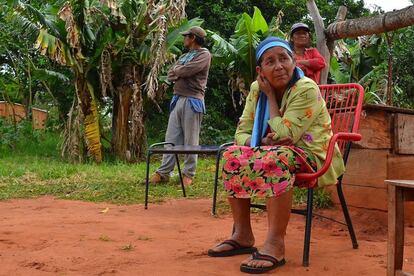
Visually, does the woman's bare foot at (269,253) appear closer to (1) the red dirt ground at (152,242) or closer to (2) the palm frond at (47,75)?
(1) the red dirt ground at (152,242)

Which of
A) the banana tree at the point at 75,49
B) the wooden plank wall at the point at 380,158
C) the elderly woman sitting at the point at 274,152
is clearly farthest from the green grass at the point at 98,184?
the elderly woman sitting at the point at 274,152

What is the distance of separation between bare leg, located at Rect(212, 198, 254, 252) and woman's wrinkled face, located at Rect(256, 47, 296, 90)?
30.0 inches

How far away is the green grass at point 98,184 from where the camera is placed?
6.08 metres

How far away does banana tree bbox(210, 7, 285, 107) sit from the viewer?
10.1 metres

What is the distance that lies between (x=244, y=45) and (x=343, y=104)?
6.31 metres

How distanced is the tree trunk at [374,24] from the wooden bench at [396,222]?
1.99 meters

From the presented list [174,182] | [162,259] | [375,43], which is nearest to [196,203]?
[174,182]

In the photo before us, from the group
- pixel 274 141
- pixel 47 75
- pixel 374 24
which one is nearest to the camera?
pixel 274 141

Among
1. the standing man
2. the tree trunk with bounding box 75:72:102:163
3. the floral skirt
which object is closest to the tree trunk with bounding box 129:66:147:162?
the tree trunk with bounding box 75:72:102:163

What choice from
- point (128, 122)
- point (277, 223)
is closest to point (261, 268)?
point (277, 223)

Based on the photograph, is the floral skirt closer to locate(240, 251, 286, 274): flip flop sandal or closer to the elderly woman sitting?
the elderly woman sitting

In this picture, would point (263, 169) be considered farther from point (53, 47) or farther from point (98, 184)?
point (53, 47)

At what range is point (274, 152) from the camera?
3.16 m

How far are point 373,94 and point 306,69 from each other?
679cm
